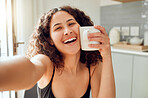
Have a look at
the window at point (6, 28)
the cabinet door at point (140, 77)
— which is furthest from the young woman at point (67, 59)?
the cabinet door at point (140, 77)

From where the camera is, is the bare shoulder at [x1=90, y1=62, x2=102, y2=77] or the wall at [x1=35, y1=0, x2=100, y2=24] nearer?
the bare shoulder at [x1=90, y1=62, x2=102, y2=77]

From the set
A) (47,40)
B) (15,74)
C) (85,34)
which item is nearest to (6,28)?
(47,40)

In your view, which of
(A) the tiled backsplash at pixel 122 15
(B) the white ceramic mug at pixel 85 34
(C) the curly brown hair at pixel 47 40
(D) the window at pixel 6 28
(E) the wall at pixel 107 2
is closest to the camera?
(B) the white ceramic mug at pixel 85 34

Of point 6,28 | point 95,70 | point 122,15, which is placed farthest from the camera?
point 122,15

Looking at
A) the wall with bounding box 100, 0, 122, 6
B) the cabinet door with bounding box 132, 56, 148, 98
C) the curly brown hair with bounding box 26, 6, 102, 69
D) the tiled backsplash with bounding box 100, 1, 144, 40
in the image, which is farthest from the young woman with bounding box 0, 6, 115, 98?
the wall with bounding box 100, 0, 122, 6

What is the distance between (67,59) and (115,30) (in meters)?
1.88

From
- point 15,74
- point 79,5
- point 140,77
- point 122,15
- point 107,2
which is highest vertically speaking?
point 107,2

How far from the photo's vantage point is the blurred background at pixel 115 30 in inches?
59.1

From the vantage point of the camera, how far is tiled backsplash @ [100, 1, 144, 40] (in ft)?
8.39

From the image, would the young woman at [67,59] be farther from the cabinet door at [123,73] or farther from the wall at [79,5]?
the cabinet door at [123,73]

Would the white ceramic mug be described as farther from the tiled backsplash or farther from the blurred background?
the tiled backsplash

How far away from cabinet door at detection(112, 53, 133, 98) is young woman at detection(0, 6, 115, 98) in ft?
4.22

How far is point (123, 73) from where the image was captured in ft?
7.41

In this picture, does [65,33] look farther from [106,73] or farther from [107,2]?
[107,2]
